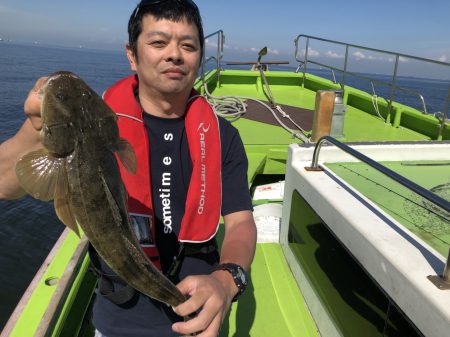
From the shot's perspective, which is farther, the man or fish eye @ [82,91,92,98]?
the man

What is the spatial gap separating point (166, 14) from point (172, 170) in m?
0.95

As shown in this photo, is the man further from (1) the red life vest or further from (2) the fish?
(2) the fish

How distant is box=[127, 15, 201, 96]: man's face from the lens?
214 cm

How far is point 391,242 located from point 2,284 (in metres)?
9.47

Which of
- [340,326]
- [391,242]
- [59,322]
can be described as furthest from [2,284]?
[391,242]

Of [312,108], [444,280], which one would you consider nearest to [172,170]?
[444,280]

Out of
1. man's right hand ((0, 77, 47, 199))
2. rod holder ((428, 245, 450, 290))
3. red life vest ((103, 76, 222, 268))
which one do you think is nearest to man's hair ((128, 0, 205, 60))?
red life vest ((103, 76, 222, 268))

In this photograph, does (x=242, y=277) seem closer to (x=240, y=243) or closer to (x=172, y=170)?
(x=240, y=243)

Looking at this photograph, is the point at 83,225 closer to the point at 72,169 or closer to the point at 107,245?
the point at 107,245

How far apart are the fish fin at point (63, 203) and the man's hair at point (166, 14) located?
0.97 m

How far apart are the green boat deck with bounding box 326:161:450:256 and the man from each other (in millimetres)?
1408

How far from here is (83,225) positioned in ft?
5.95

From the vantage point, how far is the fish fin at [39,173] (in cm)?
171

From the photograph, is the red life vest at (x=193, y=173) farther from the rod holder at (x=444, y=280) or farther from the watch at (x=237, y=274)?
the rod holder at (x=444, y=280)
